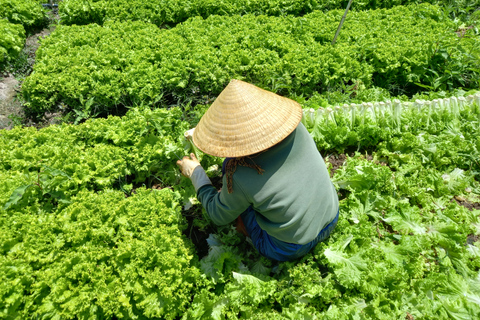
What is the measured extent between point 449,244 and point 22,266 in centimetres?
473

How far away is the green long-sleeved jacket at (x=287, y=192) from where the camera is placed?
2.51 m

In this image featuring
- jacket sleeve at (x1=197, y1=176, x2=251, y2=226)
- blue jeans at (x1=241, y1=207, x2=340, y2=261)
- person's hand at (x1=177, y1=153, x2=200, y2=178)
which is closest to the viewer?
jacket sleeve at (x1=197, y1=176, x2=251, y2=226)

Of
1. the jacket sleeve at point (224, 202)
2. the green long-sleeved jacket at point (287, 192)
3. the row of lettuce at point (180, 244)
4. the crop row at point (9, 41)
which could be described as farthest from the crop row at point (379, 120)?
the crop row at point (9, 41)

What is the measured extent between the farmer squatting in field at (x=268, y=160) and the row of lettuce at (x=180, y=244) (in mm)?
780

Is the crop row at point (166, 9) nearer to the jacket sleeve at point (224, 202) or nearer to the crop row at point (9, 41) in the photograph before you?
the crop row at point (9, 41)

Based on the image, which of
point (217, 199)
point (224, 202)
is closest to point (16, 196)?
point (217, 199)

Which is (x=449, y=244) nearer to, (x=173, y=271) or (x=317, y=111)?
(x=317, y=111)

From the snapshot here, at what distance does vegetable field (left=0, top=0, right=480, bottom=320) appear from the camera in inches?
119

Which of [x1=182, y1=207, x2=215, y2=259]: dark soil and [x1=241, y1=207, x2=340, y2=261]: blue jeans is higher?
[x1=241, y1=207, x2=340, y2=261]: blue jeans

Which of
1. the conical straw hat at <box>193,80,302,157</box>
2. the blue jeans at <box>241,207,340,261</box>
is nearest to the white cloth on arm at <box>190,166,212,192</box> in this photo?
the blue jeans at <box>241,207,340,261</box>

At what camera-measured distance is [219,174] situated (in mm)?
4473

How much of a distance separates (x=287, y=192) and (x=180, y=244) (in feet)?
4.78

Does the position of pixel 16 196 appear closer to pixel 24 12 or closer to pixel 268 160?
pixel 268 160

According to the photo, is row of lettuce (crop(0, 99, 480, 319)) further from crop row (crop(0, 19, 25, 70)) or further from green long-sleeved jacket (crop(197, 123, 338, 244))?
crop row (crop(0, 19, 25, 70))
